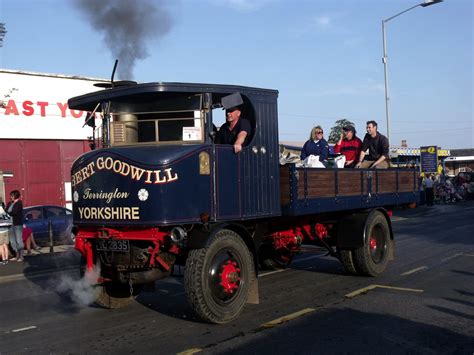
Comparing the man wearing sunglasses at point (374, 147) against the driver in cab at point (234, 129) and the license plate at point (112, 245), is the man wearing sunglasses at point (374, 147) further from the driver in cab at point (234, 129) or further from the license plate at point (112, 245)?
the license plate at point (112, 245)

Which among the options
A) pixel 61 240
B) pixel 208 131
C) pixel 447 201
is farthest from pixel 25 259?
pixel 447 201

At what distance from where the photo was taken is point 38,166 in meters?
19.6

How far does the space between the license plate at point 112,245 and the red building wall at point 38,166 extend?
14.2 meters

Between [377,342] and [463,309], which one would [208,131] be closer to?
[377,342]

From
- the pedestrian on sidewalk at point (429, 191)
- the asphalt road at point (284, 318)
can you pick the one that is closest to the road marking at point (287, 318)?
the asphalt road at point (284, 318)

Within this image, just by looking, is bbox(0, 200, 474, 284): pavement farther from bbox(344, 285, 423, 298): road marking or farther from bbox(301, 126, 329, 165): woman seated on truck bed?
bbox(344, 285, 423, 298): road marking

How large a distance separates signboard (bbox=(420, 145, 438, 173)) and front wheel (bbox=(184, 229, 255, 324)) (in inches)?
1033

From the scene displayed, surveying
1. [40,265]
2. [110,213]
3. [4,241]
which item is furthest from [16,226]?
[110,213]

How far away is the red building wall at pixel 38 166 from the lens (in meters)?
18.8

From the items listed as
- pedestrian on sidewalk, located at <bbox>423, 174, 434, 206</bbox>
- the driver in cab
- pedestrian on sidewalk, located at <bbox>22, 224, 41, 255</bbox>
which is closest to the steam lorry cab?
the driver in cab

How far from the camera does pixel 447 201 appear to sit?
31469 mm

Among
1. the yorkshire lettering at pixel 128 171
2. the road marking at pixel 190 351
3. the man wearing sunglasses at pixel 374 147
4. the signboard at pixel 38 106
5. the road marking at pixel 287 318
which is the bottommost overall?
the road marking at pixel 287 318

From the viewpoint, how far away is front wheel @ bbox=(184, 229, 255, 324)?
18.5ft

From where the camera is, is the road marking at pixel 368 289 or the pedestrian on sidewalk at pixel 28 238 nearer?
the road marking at pixel 368 289
